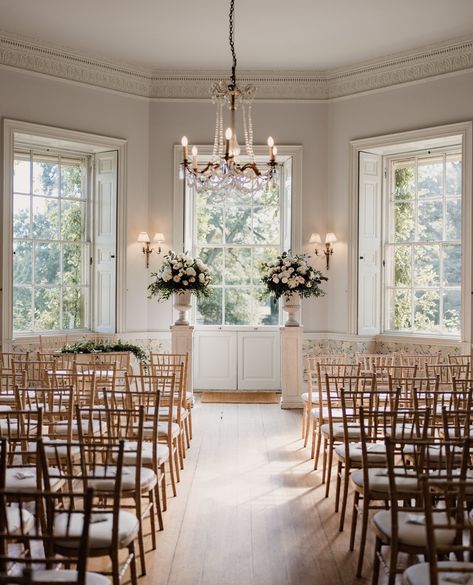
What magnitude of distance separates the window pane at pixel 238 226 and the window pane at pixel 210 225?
0.37ft

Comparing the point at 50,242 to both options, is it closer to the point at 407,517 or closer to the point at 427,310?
the point at 427,310

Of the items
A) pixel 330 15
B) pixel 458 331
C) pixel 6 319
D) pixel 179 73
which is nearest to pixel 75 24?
pixel 179 73

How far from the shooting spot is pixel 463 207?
944 cm

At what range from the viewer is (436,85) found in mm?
9648

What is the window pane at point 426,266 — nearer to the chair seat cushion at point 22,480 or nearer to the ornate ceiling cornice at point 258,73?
the ornate ceiling cornice at point 258,73

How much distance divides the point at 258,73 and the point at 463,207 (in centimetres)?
372

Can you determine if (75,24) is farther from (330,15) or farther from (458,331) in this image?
(458,331)

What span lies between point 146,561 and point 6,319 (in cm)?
560

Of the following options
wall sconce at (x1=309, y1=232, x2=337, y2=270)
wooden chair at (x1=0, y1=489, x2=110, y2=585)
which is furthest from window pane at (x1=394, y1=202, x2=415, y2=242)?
wooden chair at (x1=0, y1=489, x2=110, y2=585)

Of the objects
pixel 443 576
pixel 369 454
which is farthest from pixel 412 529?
pixel 369 454

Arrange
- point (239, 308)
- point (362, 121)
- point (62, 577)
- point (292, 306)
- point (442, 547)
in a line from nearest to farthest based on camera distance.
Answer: point (442, 547)
point (62, 577)
point (292, 306)
point (362, 121)
point (239, 308)

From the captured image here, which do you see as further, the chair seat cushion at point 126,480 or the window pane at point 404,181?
the window pane at point 404,181

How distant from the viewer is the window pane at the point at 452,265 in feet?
32.5

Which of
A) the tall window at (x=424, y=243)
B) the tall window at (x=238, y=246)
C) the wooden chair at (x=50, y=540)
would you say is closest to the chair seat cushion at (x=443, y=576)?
the wooden chair at (x=50, y=540)
